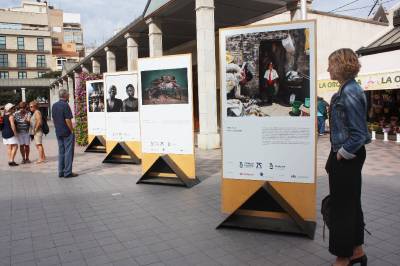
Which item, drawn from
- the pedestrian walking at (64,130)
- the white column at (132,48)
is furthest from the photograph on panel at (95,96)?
the white column at (132,48)

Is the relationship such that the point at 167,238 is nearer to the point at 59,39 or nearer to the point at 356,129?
the point at 356,129

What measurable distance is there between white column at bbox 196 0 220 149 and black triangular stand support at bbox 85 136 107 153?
312cm

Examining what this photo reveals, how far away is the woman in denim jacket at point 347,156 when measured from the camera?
10.9ft

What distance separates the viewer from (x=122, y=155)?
10180mm

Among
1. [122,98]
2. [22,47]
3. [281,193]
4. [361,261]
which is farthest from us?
[22,47]

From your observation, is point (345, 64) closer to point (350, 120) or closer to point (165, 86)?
point (350, 120)

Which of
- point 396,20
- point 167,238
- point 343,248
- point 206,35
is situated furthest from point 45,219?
point 396,20

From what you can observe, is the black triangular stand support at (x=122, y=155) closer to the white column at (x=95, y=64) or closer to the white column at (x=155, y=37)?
the white column at (x=155, y=37)

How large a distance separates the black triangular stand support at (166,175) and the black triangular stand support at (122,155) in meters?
2.14

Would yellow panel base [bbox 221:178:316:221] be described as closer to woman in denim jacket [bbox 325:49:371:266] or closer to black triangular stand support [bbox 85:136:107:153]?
woman in denim jacket [bbox 325:49:371:266]

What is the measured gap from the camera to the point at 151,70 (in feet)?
23.7

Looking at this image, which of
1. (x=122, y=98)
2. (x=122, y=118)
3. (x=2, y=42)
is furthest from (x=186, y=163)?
(x=2, y=42)

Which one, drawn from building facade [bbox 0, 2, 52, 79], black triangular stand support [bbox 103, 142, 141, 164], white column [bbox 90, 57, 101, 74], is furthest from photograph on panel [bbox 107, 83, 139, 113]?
building facade [bbox 0, 2, 52, 79]

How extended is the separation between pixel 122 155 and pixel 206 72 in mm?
3966
